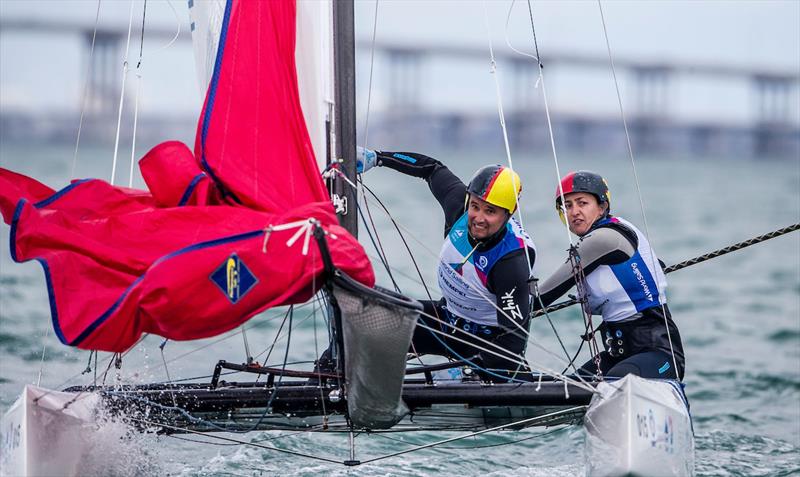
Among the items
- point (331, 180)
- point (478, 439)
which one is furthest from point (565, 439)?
point (331, 180)

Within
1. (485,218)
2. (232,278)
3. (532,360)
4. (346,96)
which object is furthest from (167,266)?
(532,360)

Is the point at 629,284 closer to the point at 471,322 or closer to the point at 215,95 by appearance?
the point at 471,322

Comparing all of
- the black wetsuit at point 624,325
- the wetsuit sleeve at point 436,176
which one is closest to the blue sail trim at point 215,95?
the wetsuit sleeve at point 436,176

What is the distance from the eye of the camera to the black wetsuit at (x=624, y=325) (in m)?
4.43

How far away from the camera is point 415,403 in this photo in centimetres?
392

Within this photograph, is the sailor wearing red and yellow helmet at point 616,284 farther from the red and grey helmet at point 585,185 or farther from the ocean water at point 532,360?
the ocean water at point 532,360

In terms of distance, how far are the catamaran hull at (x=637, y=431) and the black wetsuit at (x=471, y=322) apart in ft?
1.20

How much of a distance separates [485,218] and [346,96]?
27.9 inches

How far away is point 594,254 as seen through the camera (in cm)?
447

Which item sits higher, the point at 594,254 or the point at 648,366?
Result: the point at 594,254

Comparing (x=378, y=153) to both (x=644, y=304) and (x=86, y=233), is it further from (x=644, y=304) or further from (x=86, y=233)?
(x=86, y=233)

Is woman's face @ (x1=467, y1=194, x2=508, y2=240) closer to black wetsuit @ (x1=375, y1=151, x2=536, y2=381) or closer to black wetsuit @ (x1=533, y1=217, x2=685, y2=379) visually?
black wetsuit @ (x1=375, y1=151, x2=536, y2=381)

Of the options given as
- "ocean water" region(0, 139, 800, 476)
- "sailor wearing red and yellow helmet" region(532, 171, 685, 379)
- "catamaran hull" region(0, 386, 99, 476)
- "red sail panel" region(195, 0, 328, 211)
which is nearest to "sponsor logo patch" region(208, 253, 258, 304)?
"red sail panel" region(195, 0, 328, 211)

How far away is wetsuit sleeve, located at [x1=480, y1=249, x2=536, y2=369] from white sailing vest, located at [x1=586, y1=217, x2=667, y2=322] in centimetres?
38
